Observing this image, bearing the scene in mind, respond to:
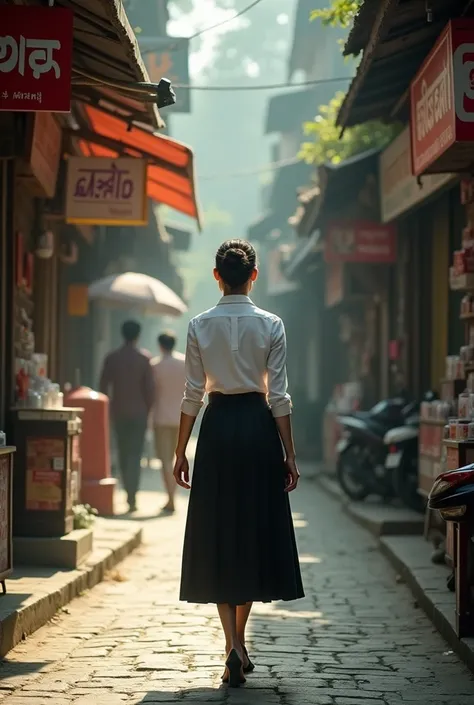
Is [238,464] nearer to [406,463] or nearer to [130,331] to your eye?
[406,463]

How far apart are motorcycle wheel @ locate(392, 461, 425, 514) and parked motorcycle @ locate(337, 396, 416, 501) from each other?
1.12 metres

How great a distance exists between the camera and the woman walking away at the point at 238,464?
6355 mm

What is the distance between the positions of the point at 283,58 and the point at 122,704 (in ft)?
284

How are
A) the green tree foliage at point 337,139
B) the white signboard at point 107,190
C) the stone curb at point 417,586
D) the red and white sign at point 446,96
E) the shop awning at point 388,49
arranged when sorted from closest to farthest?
1. the stone curb at point 417,586
2. the red and white sign at point 446,96
3. the shop awning at point 388,49
4. the white signboard at point 107,190
5. the green tree foliage at point 337,139

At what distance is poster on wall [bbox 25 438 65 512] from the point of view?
9.48 m

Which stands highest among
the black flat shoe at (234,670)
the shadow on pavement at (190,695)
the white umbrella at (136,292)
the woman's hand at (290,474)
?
the white umbrella at (136,292)

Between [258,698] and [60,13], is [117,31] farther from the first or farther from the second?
[258,698]

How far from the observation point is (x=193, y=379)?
657 cm

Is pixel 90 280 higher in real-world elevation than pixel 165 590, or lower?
higher

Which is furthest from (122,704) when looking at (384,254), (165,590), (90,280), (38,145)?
(90,280)

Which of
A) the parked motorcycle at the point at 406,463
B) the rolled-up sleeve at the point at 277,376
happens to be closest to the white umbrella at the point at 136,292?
the parked motorcycle at the point at 406,463

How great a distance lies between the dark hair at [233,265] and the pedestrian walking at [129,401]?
820 centimetres

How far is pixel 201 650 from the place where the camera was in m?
7.01

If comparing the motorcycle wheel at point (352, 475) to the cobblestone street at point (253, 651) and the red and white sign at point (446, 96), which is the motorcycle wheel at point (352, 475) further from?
the red and white sign at point (446, 96)
